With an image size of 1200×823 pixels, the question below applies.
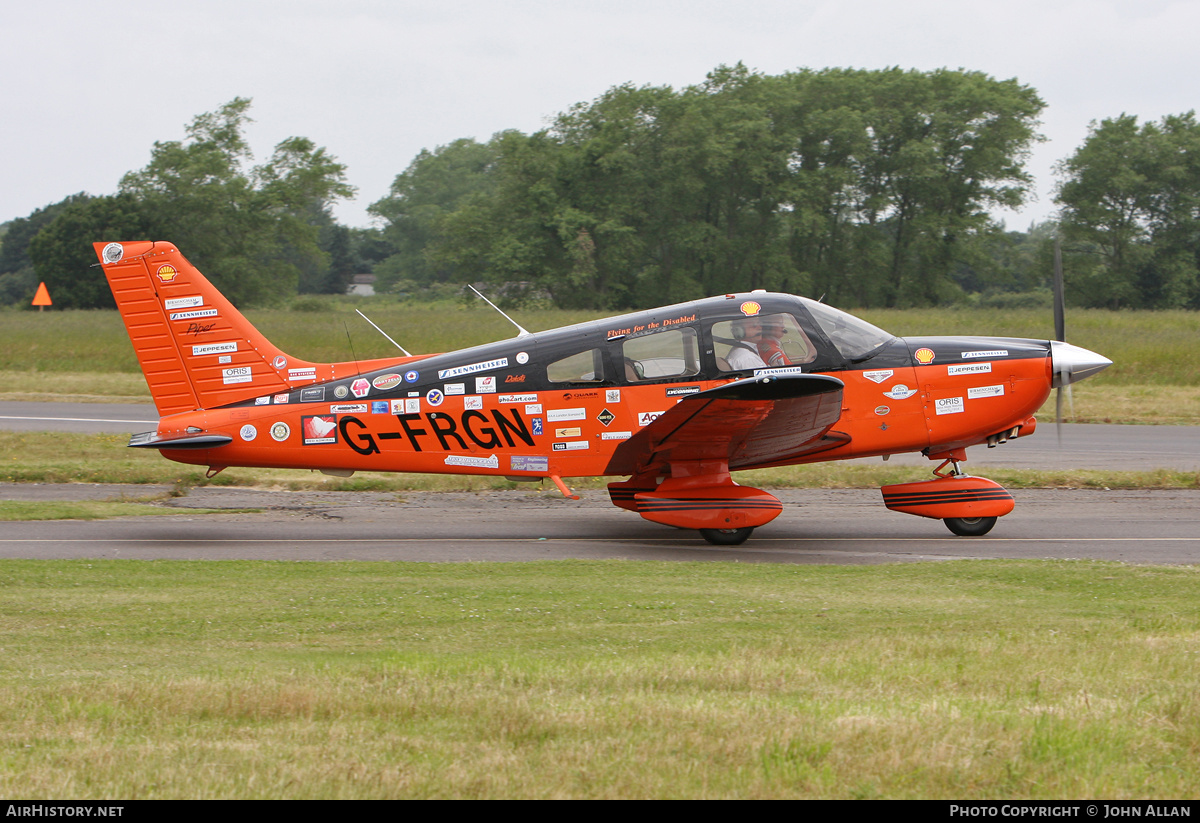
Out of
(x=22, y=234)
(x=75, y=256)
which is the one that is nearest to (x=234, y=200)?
(x=75, y=256)

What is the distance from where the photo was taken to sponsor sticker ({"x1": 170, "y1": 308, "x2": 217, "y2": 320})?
478 inches

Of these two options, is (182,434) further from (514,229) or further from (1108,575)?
(514,229)

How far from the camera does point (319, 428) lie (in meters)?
12.1

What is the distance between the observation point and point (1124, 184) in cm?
6197

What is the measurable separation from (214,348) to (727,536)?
20.9 ft

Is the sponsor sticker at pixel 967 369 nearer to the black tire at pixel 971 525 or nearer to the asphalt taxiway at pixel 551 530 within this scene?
the black tire at pixel 971 525

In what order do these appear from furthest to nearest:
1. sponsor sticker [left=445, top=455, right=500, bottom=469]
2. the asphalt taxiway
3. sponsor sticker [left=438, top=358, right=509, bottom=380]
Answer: sponsor sticker [left=445, top=455, right=500, bottom=469] → sponsor sticker [left=438, top=358, right=509, bottom=380] → the asphalt taxiway

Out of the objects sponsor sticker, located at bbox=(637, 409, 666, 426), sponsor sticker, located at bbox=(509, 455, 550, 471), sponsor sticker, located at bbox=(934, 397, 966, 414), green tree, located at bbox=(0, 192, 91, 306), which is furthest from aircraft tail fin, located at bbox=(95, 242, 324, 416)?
green tree, located at bbox=(0, 192, 91, 306)

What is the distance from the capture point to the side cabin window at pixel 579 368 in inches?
463

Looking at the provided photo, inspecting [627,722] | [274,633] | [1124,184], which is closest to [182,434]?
[274,633]

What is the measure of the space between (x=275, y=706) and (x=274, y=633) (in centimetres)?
241

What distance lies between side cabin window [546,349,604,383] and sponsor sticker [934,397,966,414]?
3801 mm

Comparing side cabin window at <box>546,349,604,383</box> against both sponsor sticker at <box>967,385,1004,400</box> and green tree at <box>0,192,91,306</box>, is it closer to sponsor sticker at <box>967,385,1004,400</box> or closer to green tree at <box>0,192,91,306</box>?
sponsor sticker at <box>967,385,1004,400</box>

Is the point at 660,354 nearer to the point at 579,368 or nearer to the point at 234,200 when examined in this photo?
the point at 579,368
